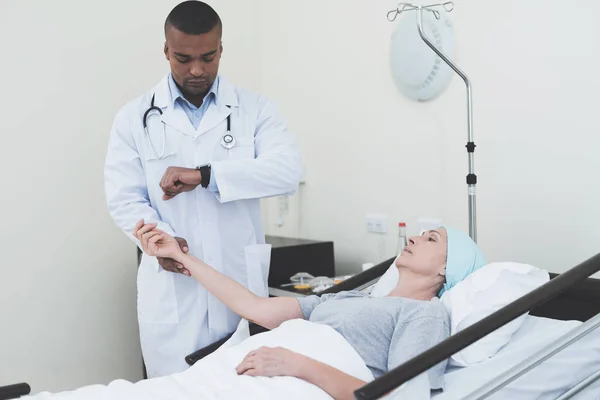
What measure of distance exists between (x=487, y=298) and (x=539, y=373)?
227 mm

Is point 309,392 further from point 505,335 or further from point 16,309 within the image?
point 16,309

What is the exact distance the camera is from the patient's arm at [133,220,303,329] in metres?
1.79

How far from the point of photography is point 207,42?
1822 millimetres

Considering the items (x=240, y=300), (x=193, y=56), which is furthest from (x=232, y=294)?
(x=193, y=56)

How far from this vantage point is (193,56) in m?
1.84

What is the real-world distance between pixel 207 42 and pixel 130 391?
3.11 ft

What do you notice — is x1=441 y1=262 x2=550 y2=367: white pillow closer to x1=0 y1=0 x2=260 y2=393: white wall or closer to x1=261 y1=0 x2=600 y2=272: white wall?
x1=261 y1=0 x2=600 y2=272: white wall

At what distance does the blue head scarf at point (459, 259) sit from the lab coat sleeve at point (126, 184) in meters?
0.77

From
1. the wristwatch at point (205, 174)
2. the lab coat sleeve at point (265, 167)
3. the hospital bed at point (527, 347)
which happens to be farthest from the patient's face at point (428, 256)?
the wristwatch at point (205, 174)

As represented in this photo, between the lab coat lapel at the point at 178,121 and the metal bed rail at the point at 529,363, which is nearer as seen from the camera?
the metal bed rail at the point at 529,363

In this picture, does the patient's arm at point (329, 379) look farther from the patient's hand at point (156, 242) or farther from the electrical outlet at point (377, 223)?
the electrical outlet at point (377, 223)

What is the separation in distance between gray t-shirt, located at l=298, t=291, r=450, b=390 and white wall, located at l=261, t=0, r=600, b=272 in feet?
2.42

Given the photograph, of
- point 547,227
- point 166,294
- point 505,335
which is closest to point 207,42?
point 166,294

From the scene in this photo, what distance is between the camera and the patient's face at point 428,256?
179 cm
